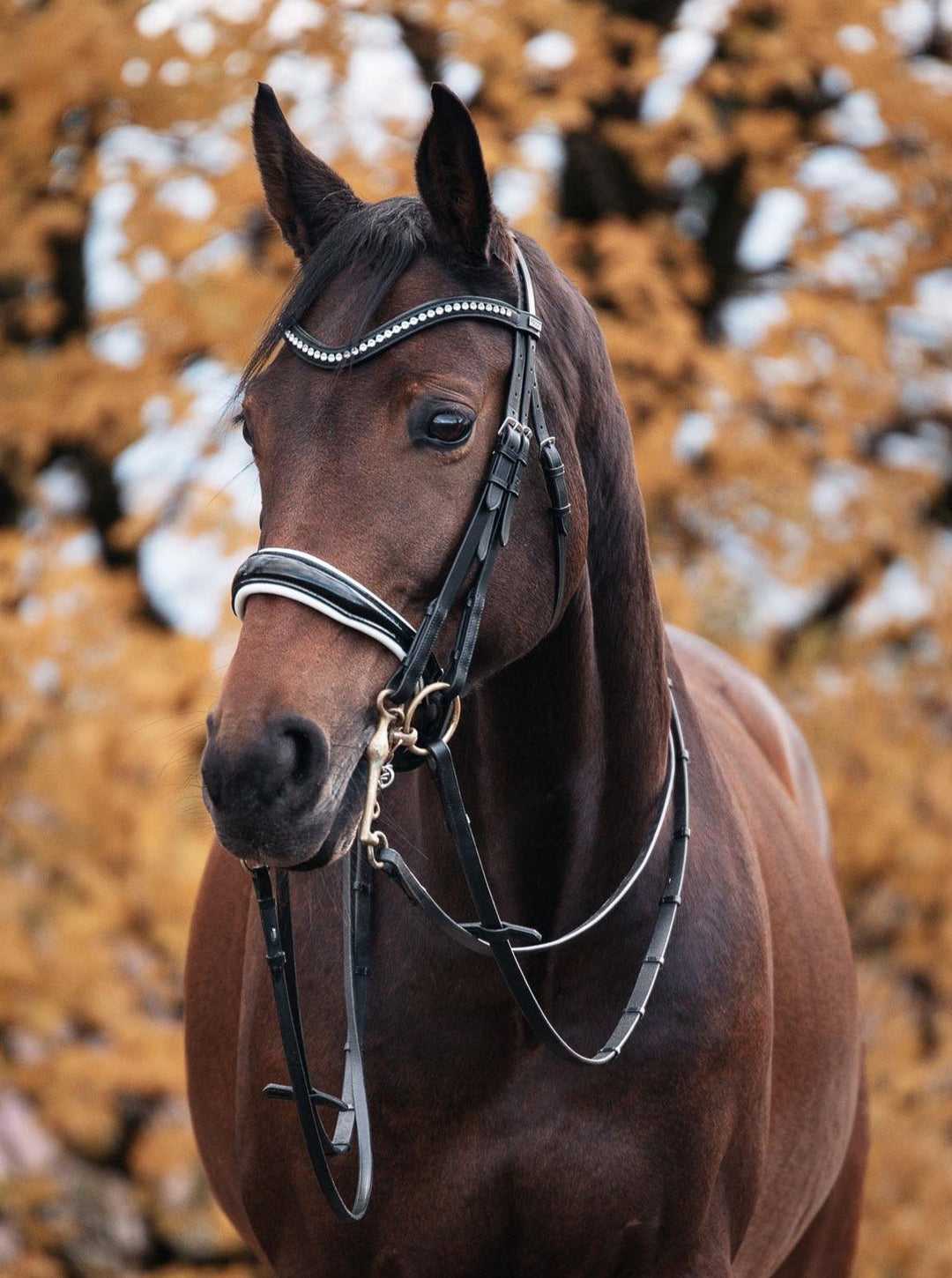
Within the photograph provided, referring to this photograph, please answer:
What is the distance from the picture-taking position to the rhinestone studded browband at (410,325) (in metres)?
2.15

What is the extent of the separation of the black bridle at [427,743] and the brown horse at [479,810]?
0.02 metres

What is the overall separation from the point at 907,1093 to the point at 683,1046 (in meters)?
4.95

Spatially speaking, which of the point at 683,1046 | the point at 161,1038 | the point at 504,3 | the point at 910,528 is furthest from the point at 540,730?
the point at 910,528

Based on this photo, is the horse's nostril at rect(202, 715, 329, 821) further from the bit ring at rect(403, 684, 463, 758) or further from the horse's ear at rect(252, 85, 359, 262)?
the horse's ear at rect(252, 85, 359, 262)

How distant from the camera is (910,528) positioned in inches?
280

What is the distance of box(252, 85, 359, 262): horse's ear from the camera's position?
246cm

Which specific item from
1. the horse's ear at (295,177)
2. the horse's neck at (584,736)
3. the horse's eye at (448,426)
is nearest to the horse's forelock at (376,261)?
the horse's ear at (295,177)

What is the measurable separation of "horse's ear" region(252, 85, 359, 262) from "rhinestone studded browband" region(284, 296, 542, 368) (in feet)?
1.02

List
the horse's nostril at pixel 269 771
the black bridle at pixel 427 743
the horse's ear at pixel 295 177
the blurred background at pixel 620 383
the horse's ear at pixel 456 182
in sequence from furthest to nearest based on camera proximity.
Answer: the blurred background at pixel 620 383, the horse's ear at pixel 295 177, the horse's ear at pixel 456 182, the black bridle at pixel 427 743, the horse's nostril at pixel 269 771

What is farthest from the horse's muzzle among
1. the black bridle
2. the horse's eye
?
the horse's eye

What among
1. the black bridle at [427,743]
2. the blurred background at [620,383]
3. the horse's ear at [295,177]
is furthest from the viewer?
the blurred background at [620,383]

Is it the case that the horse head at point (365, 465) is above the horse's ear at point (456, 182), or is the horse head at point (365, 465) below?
below

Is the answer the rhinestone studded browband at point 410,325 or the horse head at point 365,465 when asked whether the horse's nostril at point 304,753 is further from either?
the rhinestone studded browband at point 410,325

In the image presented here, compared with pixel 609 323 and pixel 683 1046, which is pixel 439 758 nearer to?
pixel 683 1046
